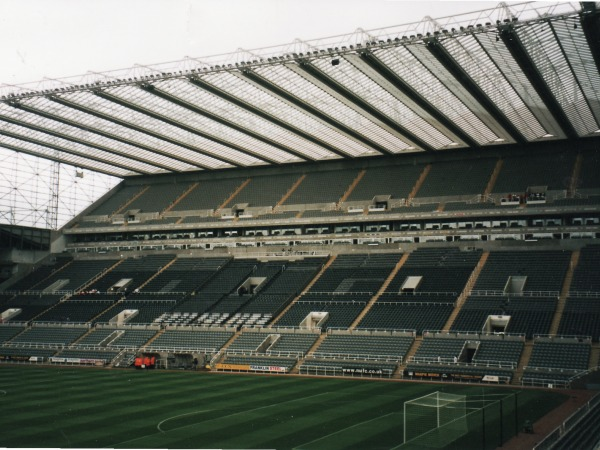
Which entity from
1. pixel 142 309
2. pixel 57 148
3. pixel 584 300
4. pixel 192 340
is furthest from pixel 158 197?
pixel 584 300

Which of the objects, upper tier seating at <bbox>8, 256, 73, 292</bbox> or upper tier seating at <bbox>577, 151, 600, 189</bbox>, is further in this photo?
upper tier seating at <bbox>8, 256, 73, 292</bbox>

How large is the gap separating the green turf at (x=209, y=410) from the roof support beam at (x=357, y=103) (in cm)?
1984

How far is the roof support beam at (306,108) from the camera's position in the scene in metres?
41.4

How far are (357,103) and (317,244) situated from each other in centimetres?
2182

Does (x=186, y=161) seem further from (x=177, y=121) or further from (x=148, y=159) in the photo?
(x=177, y=121)

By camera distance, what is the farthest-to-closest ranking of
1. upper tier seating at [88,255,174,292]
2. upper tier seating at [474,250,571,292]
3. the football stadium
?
upper tier seating at [88,255,174,292] < upper tier seating at [474,250,571,292] < the football stadium

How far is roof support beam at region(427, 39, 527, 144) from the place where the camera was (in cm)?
3559

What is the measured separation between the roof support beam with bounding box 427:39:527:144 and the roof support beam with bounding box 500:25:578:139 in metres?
3.48

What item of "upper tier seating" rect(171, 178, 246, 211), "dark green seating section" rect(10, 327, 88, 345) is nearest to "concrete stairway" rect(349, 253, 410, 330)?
"upper tier seating" rect(171, 178, 246, 211)

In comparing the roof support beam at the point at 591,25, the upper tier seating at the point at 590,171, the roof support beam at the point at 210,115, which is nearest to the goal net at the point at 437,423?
the roof support beam at the point at 591,25

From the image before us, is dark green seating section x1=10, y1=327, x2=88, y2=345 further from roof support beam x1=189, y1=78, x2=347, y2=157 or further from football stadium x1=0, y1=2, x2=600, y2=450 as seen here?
roof support beam x1=189, y1=78, x2=347, y2=157

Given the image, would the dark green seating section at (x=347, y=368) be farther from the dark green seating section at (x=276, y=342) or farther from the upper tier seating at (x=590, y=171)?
the upper tier seating at (x=590, y=171)

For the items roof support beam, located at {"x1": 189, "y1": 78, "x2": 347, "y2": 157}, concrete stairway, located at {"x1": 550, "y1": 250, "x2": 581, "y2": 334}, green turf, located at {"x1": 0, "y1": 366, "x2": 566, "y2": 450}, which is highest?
roof support beam, located at {"x1": 189, "y1": 78, "x2": 347, "y2": 157}

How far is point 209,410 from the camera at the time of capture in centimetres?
2636
